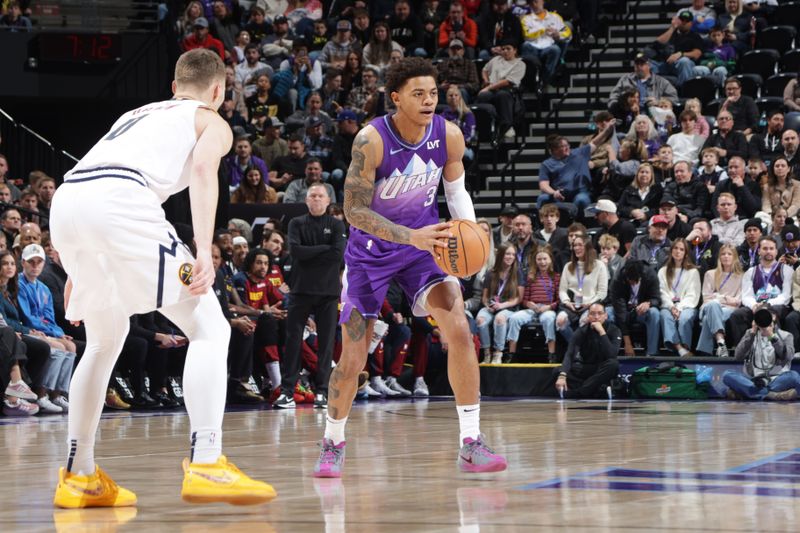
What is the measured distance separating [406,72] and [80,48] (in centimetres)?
1358

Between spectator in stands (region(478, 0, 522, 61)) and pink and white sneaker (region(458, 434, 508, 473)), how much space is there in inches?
509

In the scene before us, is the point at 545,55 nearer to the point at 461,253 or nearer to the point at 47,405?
the point at 47,405

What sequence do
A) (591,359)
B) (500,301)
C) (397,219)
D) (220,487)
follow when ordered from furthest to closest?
1. (500,301)
2. (591,359)
3. (397,219)
4. (220,487)

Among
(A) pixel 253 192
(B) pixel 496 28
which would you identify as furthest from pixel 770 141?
(A) pixel 253 192

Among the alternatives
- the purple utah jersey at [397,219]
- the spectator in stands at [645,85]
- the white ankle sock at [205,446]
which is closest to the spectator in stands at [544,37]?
the spectator in stands at [645,85]

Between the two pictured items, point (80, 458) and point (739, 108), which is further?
Answer: point (739, 108)

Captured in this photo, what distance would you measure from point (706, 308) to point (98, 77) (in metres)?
10.4

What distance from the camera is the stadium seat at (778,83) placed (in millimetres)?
15734

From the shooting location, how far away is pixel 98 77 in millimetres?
18375

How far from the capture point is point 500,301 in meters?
13.6

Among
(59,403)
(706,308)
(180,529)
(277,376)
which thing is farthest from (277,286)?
(180,529)

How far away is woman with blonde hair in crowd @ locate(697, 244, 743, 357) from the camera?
40.8ft

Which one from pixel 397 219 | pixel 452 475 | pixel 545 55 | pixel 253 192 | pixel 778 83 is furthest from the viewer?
pixel 545 55

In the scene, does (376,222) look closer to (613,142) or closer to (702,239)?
(702,239)
